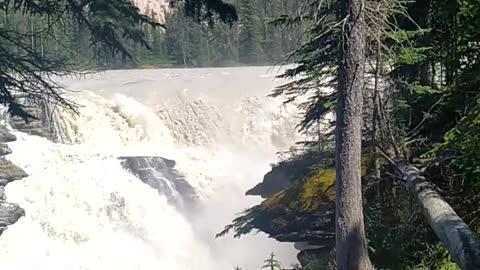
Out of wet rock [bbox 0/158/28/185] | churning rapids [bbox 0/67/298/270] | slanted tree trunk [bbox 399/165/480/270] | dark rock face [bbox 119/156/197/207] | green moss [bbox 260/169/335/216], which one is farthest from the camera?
dark rock face [bbox 119/156/197/207]

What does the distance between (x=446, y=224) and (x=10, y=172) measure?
13905 mm

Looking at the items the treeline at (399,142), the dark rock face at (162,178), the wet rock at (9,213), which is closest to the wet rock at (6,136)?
the dark rock face at (162,178)

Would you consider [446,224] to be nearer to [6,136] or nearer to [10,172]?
[10,172]

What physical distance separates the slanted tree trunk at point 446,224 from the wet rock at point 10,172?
12.2 m

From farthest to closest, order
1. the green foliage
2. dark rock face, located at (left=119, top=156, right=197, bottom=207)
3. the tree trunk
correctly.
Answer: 1. dark rock face, located at (left=119, top=156, right=197, bottom=207)
2. the green foliage
3. the tree trunk

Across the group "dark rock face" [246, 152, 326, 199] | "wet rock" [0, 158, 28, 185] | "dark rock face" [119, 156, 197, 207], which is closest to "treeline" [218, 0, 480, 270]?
"dark rock face" [246, 152, 326, 199]

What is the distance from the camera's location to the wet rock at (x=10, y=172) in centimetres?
1596

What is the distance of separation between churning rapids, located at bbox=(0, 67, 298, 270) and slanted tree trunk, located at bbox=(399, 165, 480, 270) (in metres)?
7.52

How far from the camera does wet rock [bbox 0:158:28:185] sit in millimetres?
15963

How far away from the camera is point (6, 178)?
52.3 feet

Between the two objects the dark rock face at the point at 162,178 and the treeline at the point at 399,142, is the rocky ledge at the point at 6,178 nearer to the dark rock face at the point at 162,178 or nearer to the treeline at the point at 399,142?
the dark rock face at the point at 162,178

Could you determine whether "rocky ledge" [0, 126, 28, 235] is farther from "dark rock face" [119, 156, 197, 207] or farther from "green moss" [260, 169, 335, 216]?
"green moss" [260, 169, 335, 216]

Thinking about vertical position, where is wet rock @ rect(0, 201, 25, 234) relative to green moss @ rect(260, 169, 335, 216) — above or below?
below

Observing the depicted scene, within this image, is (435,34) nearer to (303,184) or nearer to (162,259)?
(303,184)
